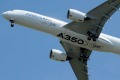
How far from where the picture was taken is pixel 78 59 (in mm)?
85250

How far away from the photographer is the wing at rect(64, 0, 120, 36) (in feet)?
244

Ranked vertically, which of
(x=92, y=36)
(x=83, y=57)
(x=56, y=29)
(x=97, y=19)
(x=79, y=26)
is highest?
(x=97, y=19)

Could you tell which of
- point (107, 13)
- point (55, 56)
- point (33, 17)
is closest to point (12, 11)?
point (33, 17)

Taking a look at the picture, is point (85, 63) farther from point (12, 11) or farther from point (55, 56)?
point (12, 11)

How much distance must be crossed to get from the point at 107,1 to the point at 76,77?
1790 cm

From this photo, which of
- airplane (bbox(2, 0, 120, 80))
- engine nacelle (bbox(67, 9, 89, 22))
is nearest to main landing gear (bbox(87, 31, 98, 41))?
airplane (bbox(2, 0, 120, 80))

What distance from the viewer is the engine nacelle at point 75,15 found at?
74.8 metres

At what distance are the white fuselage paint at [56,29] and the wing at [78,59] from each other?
16.6ft

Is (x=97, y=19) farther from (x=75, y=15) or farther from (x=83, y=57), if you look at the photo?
(x=83, y=57)

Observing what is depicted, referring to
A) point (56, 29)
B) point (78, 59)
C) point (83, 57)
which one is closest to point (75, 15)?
point (56, 29)

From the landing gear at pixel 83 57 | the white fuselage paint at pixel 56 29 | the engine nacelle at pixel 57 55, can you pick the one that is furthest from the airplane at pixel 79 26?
the landing gear at pixel 83 57

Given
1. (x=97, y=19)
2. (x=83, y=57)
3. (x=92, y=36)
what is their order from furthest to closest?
(x=83, y=57), (x=92, y=36), (x=97, y=19)

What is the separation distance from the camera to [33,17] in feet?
255

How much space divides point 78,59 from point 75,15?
12.7 m
